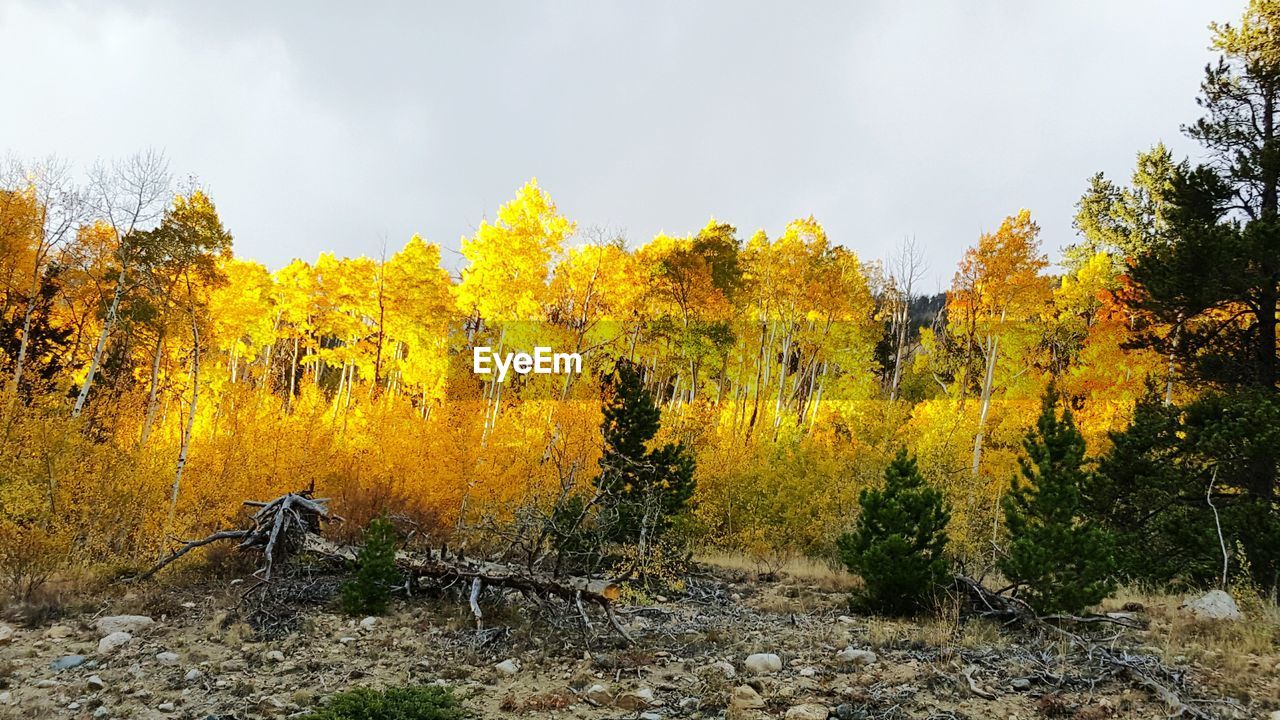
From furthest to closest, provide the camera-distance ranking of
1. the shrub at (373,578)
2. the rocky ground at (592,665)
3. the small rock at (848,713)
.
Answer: the shrub at (373,578), the rocky ground at (592,665), the small rock at (848,713)

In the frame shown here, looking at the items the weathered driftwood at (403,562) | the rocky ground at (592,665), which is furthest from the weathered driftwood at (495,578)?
the rocky ground at (592,665)

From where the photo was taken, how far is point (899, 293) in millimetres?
27656

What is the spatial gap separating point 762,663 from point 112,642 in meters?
7.43

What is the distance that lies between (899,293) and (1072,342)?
7145 mm

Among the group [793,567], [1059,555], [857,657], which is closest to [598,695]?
[857,657]

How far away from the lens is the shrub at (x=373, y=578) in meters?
8.77

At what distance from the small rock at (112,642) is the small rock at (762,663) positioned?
7162 millimetres

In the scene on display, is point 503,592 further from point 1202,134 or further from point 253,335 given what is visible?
point 253,335

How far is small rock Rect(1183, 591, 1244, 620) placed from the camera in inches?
311

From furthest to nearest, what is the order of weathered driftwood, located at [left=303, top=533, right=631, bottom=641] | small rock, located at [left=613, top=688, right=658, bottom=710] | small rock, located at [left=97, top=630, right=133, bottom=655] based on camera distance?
weathered driftwood, located at [left=303, top=533, right=631, bottom=641] → small rock, located at [left=97, top=630, right=133, bottom=655] → small rock, located at [left=613, top=688, right=658, bottom=710]

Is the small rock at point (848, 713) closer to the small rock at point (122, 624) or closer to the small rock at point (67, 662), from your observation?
the small rock at point (67, 662)

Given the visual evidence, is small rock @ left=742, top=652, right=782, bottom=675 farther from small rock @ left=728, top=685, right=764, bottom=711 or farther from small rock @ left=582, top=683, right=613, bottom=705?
small rock @ left=582, top=683, right=613, bottom=705

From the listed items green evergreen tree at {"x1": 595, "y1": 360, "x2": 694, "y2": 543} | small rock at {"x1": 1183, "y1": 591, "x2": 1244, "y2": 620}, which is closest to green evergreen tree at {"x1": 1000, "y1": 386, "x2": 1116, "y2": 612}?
small rock at {"x1": 1183, "y1": 591, "x2": 1244, "y2": 620}

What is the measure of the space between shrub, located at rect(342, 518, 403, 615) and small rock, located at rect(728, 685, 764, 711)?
18.1 feet
